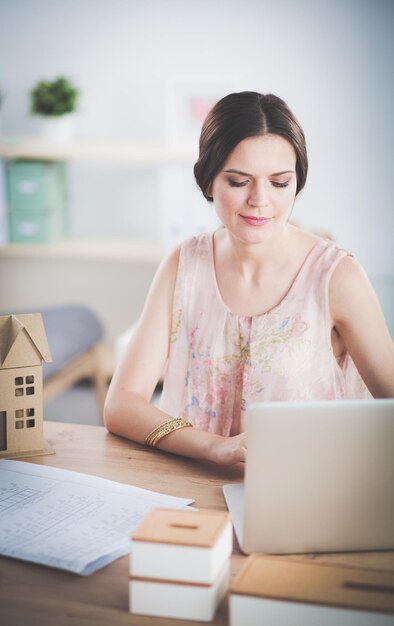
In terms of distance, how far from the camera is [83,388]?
12.7 feet

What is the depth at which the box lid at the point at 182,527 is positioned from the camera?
0.94 meters

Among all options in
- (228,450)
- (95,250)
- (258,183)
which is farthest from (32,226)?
(228,450)

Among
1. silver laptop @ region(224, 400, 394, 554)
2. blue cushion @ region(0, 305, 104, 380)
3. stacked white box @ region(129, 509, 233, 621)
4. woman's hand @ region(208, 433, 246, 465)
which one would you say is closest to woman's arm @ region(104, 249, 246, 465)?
woman's hand @ region(208, 433, 246, 465)

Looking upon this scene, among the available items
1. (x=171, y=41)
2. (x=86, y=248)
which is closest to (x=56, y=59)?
(x=171, y=41)

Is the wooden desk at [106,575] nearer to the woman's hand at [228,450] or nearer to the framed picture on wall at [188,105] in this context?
the woman's hand at [228,450]

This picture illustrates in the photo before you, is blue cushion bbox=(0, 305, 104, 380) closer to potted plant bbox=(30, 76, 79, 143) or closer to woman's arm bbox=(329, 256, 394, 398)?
potted plant bbox=(30, 76, 79, 143)

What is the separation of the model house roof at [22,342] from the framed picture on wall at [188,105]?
1.99 meters

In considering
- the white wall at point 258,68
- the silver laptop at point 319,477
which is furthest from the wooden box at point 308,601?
the white wall at point 258,68

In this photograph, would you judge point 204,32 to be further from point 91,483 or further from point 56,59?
point 91,483

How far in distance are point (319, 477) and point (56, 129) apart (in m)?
2.61

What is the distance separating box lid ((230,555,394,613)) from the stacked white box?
0.13 ft

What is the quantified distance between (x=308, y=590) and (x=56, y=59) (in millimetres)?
3049

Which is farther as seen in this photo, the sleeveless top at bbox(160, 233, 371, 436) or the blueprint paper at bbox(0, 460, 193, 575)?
the sleeveless top at bbox(160, 233, 371, 436)

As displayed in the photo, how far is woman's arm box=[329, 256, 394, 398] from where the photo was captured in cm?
154
